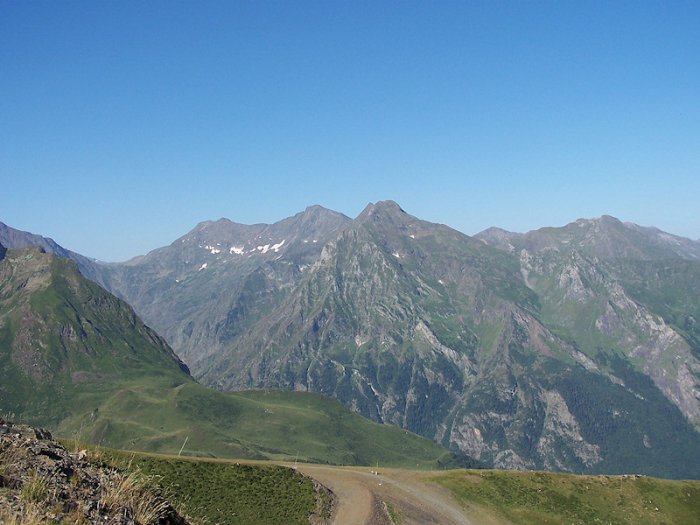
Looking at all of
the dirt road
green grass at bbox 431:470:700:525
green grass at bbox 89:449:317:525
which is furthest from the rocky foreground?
green grass at bbox 431:470:700:525

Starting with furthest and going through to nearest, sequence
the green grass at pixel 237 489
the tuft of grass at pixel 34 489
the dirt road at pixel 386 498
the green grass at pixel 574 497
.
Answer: the green grass at pixel 574 497 → the dirt road at pixel 386 498 → the green grass at pixel 237 489 → the tuft of grass at pixel 34 489

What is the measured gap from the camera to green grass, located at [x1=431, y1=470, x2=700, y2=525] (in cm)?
8362

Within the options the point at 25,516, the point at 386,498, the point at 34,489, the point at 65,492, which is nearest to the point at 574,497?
the point at 386,498

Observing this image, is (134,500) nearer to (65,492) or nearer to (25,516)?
(65,492)

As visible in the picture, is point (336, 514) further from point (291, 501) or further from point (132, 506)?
point (132, 506)

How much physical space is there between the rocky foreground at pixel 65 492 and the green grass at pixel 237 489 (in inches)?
1995

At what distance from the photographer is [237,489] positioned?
7206cm

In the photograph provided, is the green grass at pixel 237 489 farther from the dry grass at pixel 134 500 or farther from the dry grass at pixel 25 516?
the dry grass at pixel 25 516

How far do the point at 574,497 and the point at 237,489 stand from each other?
54.1 meters

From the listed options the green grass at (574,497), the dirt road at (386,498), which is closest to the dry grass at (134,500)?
the dirt road at (386,498)

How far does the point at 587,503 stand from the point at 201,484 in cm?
5967

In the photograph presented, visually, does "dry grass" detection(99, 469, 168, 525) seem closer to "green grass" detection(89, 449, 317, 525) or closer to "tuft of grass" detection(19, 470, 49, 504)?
"tuft of grass" detection(19, 470, 49, 504)

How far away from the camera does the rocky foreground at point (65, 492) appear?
13.1m

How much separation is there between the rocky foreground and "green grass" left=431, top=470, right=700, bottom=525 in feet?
257
